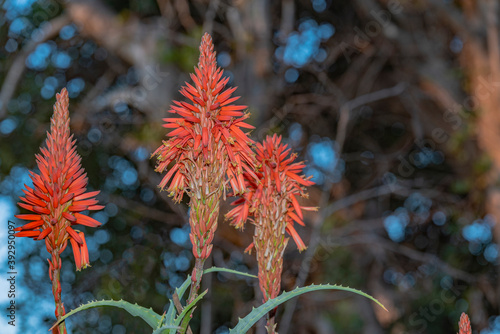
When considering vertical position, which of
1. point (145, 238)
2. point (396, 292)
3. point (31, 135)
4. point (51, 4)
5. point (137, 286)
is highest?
point (51, 4)

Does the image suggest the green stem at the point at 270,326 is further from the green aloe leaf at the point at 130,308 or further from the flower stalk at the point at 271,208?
the green aloe leaf at the point at 130,308

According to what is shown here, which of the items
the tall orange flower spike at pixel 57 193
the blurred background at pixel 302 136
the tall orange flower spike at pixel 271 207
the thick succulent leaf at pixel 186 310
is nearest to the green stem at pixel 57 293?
the tall orange flower spike at pixel 57 193

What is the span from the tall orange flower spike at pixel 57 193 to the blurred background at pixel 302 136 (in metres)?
3.21

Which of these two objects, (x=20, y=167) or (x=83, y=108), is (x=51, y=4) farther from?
(x=20, y=167)

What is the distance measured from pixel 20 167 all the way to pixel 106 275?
3.48 feet

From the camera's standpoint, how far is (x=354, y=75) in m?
5.62

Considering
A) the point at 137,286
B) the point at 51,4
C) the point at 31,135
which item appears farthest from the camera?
the point at 51,4

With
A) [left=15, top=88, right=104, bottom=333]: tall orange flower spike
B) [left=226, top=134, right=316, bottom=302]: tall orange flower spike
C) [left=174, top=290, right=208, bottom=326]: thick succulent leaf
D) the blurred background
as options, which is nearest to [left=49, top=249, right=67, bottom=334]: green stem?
[left=15, top=88, right=104, bottom=333]: tall orange flower spike

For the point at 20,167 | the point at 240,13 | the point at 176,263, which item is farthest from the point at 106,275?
the point at 240,13

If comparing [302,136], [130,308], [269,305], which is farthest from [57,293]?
[302,136]

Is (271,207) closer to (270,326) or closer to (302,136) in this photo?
(270,326)

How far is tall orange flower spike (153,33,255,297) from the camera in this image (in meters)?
0.61

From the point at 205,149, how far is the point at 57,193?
0.17 metres

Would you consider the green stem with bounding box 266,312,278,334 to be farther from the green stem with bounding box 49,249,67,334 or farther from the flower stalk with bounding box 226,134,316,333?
the green stem with bounding box 49,249,67,334
